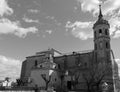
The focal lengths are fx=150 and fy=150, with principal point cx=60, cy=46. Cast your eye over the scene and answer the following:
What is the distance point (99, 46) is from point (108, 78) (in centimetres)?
1014

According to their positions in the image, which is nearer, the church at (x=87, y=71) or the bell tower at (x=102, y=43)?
the church at (x=87, y=71)

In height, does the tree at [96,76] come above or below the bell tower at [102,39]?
below

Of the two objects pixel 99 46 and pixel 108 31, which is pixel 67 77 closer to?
pixel 99 46

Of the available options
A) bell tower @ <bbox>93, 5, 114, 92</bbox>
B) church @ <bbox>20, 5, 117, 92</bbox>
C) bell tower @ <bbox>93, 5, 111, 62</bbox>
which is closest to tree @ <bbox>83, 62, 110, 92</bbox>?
church @ <bbox>20, 5, 117, 92</bbox>

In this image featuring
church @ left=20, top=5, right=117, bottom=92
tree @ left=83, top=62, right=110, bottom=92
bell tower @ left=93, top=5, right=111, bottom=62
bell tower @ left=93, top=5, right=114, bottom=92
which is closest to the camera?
tree @ left=83, top=62, right=110, bottom=92

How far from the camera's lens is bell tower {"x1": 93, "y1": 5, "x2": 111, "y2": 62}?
45.3m

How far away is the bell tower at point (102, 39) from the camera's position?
4531 cm

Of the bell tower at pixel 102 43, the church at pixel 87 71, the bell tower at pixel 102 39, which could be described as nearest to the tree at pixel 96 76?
the church at pixel 87 71

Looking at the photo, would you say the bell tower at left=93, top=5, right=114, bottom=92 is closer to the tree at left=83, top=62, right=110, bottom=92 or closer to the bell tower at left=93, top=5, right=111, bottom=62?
the bell tower at left=93, top=5, right=111, bottom=62

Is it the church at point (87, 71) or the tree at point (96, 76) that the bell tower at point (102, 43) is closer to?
the church at point (87, 71)

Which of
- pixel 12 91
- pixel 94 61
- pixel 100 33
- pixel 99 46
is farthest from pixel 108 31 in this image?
pixel 12 91

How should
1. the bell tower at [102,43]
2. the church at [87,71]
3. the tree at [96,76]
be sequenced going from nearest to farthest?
1. the tree at [96,76]
2. the church at [87,71]
3. the bell tower at [102,43]

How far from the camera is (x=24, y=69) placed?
64.3 metres

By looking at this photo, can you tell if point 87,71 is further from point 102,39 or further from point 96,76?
point 102,39
